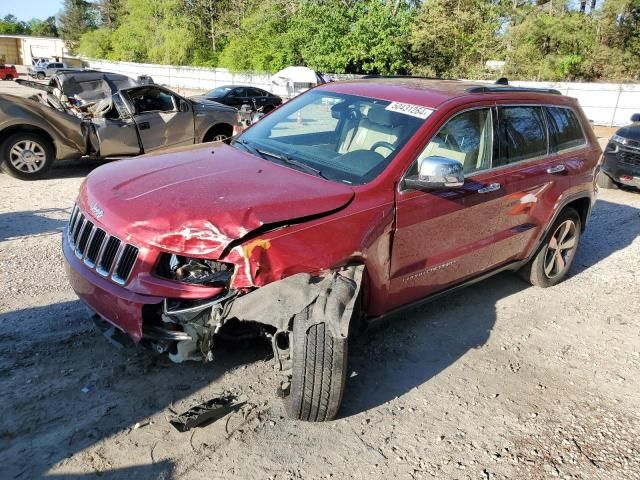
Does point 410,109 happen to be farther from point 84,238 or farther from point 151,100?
point 151,100

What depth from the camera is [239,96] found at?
1959 cm

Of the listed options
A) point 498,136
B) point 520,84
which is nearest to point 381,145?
point 498,136

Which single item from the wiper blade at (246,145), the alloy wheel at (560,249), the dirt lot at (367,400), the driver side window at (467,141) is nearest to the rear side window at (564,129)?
the alloy wheel at (560,249)

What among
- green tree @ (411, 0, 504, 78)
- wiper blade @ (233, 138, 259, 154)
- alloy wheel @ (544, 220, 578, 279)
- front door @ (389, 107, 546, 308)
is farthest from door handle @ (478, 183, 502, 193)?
green tree @ (411, 0, 504, 78)

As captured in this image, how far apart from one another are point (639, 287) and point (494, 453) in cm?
343

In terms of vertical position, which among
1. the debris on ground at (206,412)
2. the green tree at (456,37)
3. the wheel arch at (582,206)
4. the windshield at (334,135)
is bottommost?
the debris on ground at (206,412)

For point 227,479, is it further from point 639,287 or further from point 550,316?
point 639,287

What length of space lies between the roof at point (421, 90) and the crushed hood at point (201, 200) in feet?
3.36

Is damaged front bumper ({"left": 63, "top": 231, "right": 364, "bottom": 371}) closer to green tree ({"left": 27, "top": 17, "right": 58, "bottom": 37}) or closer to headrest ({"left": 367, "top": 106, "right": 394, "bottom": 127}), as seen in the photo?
headrest ({"left": 367, "top": 106, "right": 394, "bottom": 127})

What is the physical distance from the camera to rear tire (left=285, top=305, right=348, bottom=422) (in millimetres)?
2766

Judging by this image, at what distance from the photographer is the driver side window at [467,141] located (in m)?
3.65

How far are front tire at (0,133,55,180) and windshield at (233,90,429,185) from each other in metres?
5.12

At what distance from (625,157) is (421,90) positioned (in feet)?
23.2

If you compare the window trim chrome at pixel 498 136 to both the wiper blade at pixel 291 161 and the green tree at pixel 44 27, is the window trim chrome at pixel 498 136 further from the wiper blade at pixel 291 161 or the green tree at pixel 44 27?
the green tree at pixel 44 27
